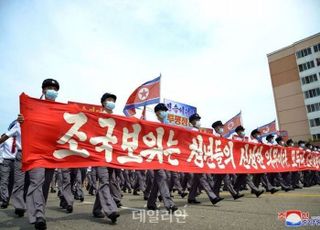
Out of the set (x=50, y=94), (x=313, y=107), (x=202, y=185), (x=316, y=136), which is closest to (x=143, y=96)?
(x=202, y=185)

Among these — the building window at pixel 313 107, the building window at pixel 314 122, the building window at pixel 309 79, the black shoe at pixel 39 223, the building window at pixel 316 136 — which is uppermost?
the building window at pixel 309 79

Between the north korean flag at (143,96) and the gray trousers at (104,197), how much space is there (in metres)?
9.02

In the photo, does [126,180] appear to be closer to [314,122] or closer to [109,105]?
[109,105]

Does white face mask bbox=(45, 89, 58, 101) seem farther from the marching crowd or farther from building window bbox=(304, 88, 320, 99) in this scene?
building window bbox=(304, 88, 320, 99)

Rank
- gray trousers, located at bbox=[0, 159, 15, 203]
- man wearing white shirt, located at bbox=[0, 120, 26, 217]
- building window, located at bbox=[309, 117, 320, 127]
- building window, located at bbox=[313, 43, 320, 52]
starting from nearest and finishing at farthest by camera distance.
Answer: man wearing white shirt, located at bbox=[0, 120, 26, 217] < gray trousers, located at bbox=[0, 159, 15, 203] < building window, located at bbox=[309, 117, 320, 127] < building window, located at bbox=[313, 43, 320, 52]

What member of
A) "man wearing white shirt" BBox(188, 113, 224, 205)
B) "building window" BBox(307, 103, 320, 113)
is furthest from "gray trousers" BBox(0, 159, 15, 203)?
"building window" BBox(307, 103, 320, 113)

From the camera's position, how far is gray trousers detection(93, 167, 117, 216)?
5.53 meters

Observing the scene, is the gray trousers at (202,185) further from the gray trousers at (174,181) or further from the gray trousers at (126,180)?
the gray trousers at (126,180)

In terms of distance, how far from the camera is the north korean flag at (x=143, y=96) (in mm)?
15051

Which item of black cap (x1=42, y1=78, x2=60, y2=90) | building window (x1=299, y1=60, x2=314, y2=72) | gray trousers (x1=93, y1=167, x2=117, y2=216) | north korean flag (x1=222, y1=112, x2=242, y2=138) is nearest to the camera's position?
gray trousers (x1=93, y1=167, x2=117, y2=216)

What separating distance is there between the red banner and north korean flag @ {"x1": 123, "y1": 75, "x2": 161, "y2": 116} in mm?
6213

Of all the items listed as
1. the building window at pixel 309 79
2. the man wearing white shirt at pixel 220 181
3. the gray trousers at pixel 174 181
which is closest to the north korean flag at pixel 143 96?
the gray trousers at pixel 174 181

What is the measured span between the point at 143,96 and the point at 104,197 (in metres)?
9.91

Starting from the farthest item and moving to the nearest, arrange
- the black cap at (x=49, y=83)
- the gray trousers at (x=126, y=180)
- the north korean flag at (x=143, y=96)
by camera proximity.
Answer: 1. the gray trousers at (x=126, y=180)
2. the north korean flag at (x=143, y=96)
3. the black cap at (x=49, y=83)
